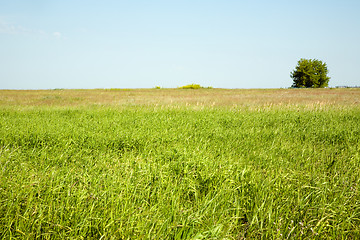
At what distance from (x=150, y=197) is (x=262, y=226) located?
1255 millimetres

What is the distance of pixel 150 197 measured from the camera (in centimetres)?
286

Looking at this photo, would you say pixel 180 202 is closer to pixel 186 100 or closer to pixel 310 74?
pixel 186 100

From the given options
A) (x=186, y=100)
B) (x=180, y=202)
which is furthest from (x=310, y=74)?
(x=180, y=202)

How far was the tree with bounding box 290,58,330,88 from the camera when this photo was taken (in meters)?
57.5

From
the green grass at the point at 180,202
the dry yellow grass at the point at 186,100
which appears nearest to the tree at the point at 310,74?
the dry yellow grass at the point at 186,100

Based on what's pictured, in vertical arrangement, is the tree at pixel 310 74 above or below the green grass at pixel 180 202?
above

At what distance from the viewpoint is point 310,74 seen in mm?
57250

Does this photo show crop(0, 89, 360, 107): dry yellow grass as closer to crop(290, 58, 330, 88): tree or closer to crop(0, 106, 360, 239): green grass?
crop(0, 106, 360, 239): green grass

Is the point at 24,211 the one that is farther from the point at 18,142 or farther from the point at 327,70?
the point at 327,70

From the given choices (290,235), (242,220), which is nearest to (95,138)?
(242,220)

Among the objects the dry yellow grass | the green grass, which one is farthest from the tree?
the green grass

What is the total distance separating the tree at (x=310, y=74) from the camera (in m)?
57.5

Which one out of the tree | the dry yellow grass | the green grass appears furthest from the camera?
the tree

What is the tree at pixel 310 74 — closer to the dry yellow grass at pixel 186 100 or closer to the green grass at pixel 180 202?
the dry yellow grass at pixel 186 100
